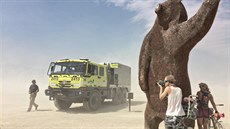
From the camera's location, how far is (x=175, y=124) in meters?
5.09

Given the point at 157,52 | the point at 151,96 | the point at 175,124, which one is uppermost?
the point at 157,52

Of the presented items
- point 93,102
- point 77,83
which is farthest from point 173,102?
point 93,102

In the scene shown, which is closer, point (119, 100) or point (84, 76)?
point (84, 76)

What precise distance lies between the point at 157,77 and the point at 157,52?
478 mm

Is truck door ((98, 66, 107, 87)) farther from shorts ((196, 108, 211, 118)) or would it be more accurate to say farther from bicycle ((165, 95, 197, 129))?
bicycle ((165, 95, 197, 129))

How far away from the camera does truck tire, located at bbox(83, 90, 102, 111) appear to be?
53.4 ft

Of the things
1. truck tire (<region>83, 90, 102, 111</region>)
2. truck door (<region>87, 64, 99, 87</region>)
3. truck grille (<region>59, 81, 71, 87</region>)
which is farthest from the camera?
truck tire (<region>83, 90, 102, 111</region>)

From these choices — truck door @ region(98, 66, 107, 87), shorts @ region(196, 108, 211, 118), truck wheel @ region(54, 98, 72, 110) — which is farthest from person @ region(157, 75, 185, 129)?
truck wheel @ region(54, 98, 72, 110)

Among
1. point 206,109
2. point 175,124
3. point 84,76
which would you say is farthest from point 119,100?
point 175,124

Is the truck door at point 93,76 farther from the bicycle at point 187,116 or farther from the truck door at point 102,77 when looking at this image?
the bicycle at point 187,116

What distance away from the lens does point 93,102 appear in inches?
660

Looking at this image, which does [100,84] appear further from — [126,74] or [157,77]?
[157,77]

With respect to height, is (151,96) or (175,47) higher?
(175,47)

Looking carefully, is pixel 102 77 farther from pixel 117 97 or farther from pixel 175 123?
pixel 175 123
